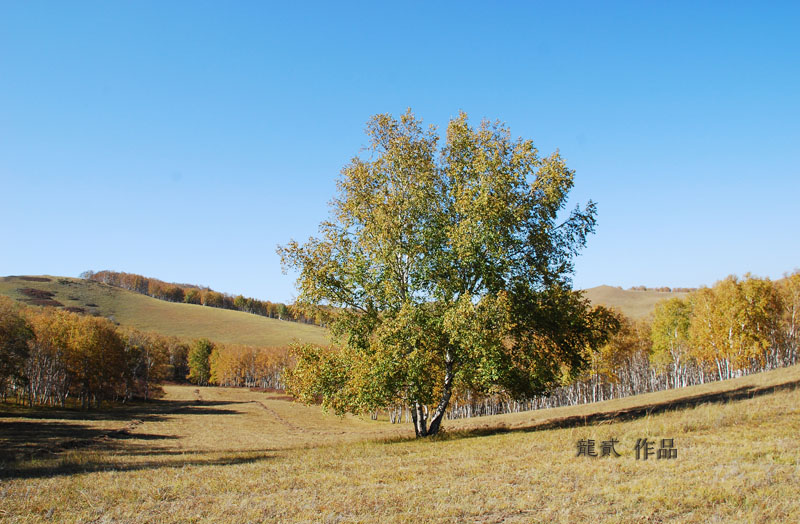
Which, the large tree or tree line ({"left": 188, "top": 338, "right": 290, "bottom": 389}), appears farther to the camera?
tree line ({"left": 188, "top": 338, "right": 290, "bottom": 389})

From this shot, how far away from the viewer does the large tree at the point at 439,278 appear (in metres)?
20.5

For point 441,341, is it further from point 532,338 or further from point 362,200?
point 362,200

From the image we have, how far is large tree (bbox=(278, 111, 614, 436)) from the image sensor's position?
2047cm

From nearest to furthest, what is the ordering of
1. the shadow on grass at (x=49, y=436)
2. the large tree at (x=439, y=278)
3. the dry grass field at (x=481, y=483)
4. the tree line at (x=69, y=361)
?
1. the dry grass field at (x=481, y=483)
2. the large tree at (x=439, y=278)
3. the shadow on grass at (x=49, y=436)
4. the tree line at (x=69, y=361)

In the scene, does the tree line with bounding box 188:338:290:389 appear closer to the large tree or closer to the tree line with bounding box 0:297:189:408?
the tree line with bounding box 0:297:189:408

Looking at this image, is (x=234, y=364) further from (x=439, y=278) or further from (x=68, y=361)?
Result: (x=439, y=278)

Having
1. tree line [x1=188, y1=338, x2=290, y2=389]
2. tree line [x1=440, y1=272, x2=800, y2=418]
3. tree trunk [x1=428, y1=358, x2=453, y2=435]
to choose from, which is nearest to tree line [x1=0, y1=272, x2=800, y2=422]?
tree line [x1=440, y1=272, x2=800, y2=418]

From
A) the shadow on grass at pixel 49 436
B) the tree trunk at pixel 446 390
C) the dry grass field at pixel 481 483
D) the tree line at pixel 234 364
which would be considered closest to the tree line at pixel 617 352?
the shadow on grass at pixel 49 436

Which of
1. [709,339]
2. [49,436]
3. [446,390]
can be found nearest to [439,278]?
[446,390]

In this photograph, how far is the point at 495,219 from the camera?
20531mm

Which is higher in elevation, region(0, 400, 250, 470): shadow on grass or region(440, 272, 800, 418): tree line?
region(440, 272, 800, 418): tree line

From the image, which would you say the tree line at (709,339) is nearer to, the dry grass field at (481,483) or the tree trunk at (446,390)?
the tree trunk at (446,390)

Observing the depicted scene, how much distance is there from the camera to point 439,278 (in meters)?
21.7

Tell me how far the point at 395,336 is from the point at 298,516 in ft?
38.9
